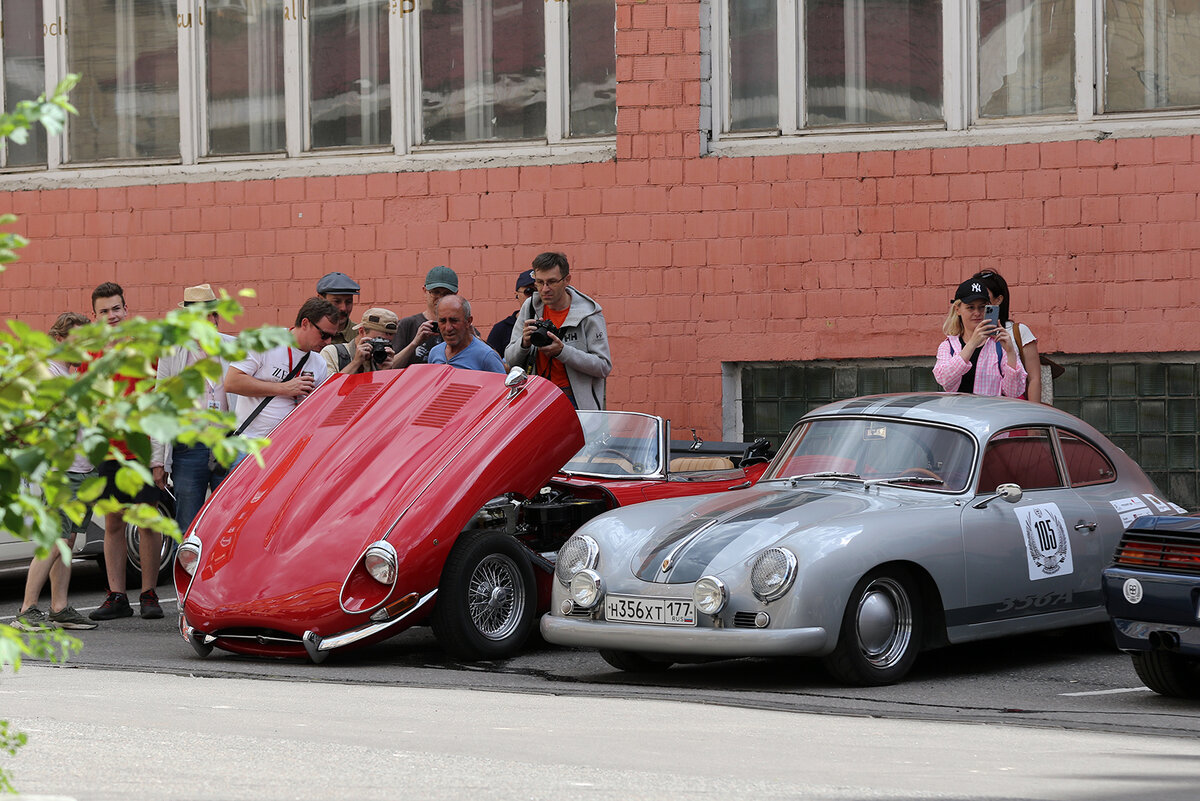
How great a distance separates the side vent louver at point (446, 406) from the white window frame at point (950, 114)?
5.30 m

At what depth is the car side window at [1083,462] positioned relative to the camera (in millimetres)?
8539

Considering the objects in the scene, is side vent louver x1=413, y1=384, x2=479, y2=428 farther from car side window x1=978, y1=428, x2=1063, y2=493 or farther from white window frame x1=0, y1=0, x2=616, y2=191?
white window frame x1=0, y1=0, x2=616, y2=191

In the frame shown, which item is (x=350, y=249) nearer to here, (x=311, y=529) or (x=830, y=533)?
(x=311, y=529)

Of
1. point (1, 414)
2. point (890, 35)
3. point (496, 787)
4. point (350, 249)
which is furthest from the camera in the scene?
point (350, 249)

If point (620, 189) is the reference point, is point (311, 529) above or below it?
below

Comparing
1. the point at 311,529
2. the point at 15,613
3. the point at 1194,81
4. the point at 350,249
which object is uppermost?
the point at 1194,81

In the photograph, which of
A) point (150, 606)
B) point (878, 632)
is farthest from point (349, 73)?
point (878, 632)

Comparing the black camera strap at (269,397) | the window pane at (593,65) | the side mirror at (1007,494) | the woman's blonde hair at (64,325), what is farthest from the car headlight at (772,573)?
the window pane at (593,65)

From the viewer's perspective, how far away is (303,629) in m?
7.91

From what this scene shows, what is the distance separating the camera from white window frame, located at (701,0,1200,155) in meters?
12.8

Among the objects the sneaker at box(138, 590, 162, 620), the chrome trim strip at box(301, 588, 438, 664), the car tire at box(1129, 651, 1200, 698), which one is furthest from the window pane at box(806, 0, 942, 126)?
the chrome trim strip at box(301, 588, 438, 664)

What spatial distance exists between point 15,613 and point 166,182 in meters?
5.80

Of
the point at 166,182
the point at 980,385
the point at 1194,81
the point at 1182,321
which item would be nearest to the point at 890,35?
the point at 1194,81

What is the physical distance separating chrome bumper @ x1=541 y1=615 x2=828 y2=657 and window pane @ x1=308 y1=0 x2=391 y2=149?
27.0ft
